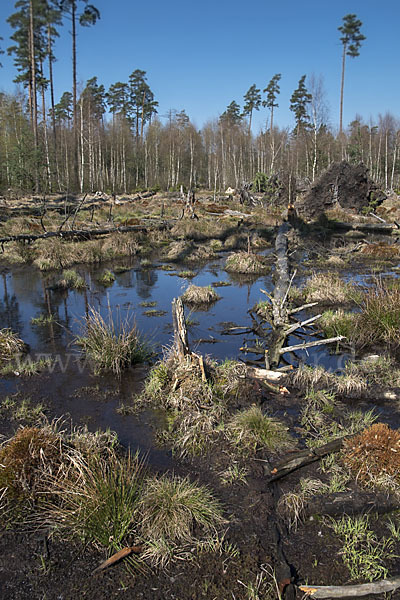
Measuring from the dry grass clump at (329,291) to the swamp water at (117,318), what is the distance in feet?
3.75

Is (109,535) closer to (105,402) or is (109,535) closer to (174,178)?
(105,402)

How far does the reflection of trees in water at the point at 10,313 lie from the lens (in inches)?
418

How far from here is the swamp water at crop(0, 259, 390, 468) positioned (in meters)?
6.34

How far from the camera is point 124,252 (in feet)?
68.1

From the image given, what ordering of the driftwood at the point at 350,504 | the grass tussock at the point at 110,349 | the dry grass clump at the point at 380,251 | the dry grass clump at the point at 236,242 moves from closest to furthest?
the driftwood at the point at 350,504
the grass tussock at the point at 110,349
the dry grass clump at the point at 380,251
the dry grass clump at the point at 236,242

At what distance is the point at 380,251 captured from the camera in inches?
808

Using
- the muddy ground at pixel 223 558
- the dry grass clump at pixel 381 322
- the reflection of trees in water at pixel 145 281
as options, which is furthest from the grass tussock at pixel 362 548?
the reflection of trees in water at pixel 145 281

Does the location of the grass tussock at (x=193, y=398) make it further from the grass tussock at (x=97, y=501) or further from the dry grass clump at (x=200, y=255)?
the dry grass clump at (x=200, y=255)

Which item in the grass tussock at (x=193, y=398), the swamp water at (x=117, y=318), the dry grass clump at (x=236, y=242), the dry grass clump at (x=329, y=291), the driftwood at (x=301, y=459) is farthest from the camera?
the dry grass clump at (x=236, y=242)

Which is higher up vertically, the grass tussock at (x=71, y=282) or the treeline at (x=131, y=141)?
the treeline at (x=131, y=141)

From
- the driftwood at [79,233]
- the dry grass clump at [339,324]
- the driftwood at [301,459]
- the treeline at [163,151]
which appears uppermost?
the treeline at [163,151]

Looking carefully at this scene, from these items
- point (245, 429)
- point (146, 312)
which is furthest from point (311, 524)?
point (146, 312)

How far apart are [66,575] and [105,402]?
3.22 metres

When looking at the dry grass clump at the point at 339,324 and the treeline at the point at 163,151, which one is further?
the treeline at the point at 163,151
